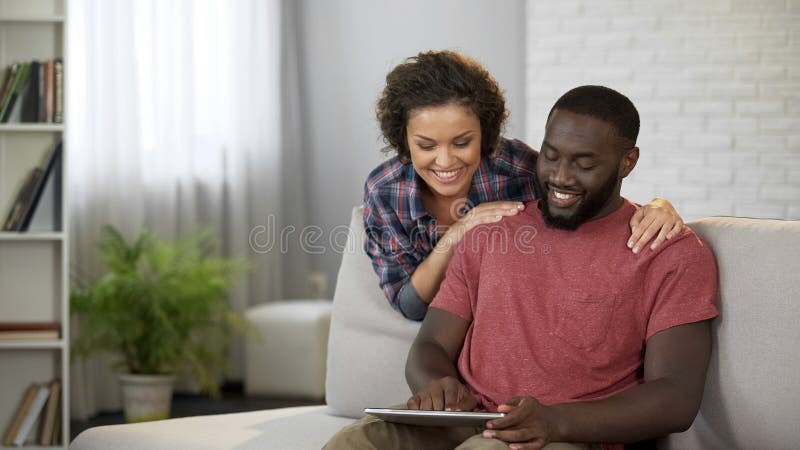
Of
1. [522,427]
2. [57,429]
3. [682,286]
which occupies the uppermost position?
[682,286]

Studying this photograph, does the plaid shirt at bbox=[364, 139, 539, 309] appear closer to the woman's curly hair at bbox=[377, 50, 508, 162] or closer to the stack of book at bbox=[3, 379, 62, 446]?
the woman's curly hair at bbox=[377, 50, 508, 162]

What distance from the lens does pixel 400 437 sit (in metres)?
1.76

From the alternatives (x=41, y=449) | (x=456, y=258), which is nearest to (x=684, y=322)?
(x=456, y=258)

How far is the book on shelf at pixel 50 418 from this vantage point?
3.58 m

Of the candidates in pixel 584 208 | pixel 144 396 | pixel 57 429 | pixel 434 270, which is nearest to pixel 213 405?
pixel 144 396

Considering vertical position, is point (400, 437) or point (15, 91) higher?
point (15, 91)

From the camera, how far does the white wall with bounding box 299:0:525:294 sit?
5.73 m

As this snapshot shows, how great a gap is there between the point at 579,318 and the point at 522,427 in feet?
1.00

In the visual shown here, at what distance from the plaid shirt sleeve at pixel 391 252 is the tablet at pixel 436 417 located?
53cm

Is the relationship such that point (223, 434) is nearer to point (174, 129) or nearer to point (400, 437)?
point (400, 437)

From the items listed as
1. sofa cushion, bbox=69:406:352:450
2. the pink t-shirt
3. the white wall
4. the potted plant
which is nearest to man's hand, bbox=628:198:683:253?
the pink t-shirt

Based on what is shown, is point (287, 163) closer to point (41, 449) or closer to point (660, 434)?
point (41, 449)

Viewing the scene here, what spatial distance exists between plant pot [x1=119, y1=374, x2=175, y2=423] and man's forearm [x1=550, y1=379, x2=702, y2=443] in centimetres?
288

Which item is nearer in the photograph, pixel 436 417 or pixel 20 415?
pixel 436 417
